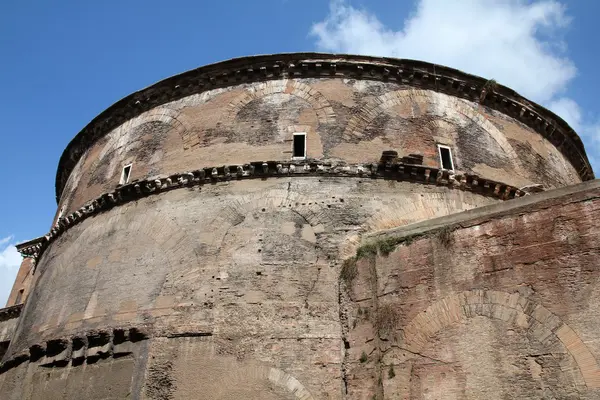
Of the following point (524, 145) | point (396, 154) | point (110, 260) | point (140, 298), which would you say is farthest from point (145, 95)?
point (524, 145)

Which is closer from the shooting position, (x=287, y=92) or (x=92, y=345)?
(x=92, y=345)

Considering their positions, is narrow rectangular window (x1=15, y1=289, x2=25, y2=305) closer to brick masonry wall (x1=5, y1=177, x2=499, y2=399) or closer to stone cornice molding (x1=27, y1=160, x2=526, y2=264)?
brick masonry wall (x1=5, y1=177, x2=499, y2=399)

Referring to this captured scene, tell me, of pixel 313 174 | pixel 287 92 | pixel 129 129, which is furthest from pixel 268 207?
pixel 129 129

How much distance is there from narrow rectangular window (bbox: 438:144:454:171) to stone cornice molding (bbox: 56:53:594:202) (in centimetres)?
142

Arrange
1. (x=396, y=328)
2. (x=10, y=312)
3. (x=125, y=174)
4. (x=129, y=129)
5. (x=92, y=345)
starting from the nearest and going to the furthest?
(x=396, y=328) → (x=92, y=345) → (x=125, y=174) → (x=129, y=129) → (x=10, y=312)

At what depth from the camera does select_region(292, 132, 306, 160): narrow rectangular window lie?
945 centimetres

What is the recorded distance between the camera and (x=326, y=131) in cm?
958

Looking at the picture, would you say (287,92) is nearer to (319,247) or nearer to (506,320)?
(319,247)

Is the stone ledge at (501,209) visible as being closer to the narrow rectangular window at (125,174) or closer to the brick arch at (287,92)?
the brick arch at (287,92)

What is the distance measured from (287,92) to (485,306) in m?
5.53

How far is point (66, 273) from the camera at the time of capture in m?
9.84

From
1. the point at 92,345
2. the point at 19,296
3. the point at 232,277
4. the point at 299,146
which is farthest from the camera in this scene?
the point at 19,296

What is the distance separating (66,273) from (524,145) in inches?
365

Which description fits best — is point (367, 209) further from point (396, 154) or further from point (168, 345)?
point (168, 345)
